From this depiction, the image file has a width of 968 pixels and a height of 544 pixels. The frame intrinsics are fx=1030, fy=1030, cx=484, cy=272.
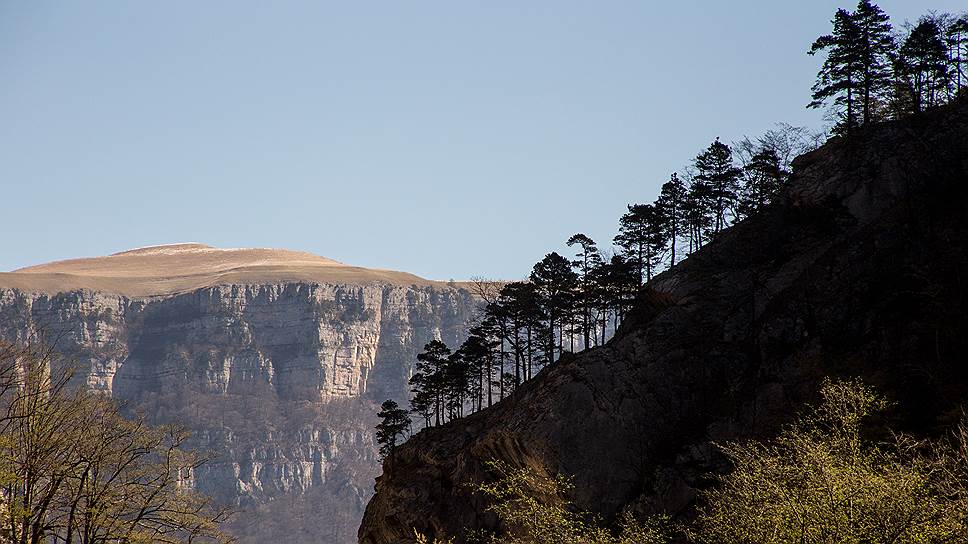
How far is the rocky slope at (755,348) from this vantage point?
60.5 metres

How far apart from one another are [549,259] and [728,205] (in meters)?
17.4

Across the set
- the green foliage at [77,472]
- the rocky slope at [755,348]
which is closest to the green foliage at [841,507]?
the rocky slope at [755,348]

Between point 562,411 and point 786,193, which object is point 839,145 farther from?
point 562,411

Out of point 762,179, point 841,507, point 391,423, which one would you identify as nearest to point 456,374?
point 391,423

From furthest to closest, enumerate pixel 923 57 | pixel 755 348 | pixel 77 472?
pixel 923 57 < pixel 755 348 < pixel 77 472

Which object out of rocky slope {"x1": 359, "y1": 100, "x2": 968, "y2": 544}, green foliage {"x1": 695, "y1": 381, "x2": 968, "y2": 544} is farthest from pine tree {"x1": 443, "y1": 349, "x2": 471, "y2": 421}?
green foliage {"x1": 695, "y1": 381, "x2": 968, "y2": 544}

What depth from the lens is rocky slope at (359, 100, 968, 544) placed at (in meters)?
60.5

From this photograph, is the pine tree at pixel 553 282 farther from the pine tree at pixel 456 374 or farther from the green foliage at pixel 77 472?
the green foliage at pixel 77 472

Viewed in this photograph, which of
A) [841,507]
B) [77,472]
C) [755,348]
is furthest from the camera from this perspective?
[755,348]

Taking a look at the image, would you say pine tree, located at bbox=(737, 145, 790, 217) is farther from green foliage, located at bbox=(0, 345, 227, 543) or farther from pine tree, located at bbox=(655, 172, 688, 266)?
green foliage, located at bbox=(0, 345, 227, 543)

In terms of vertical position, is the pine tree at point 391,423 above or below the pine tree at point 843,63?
below

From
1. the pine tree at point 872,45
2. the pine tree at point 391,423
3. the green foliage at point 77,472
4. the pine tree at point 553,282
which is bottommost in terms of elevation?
the pine tree at point 391,423

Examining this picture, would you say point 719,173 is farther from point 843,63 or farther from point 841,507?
point 841,507

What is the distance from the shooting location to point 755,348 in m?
68.6
